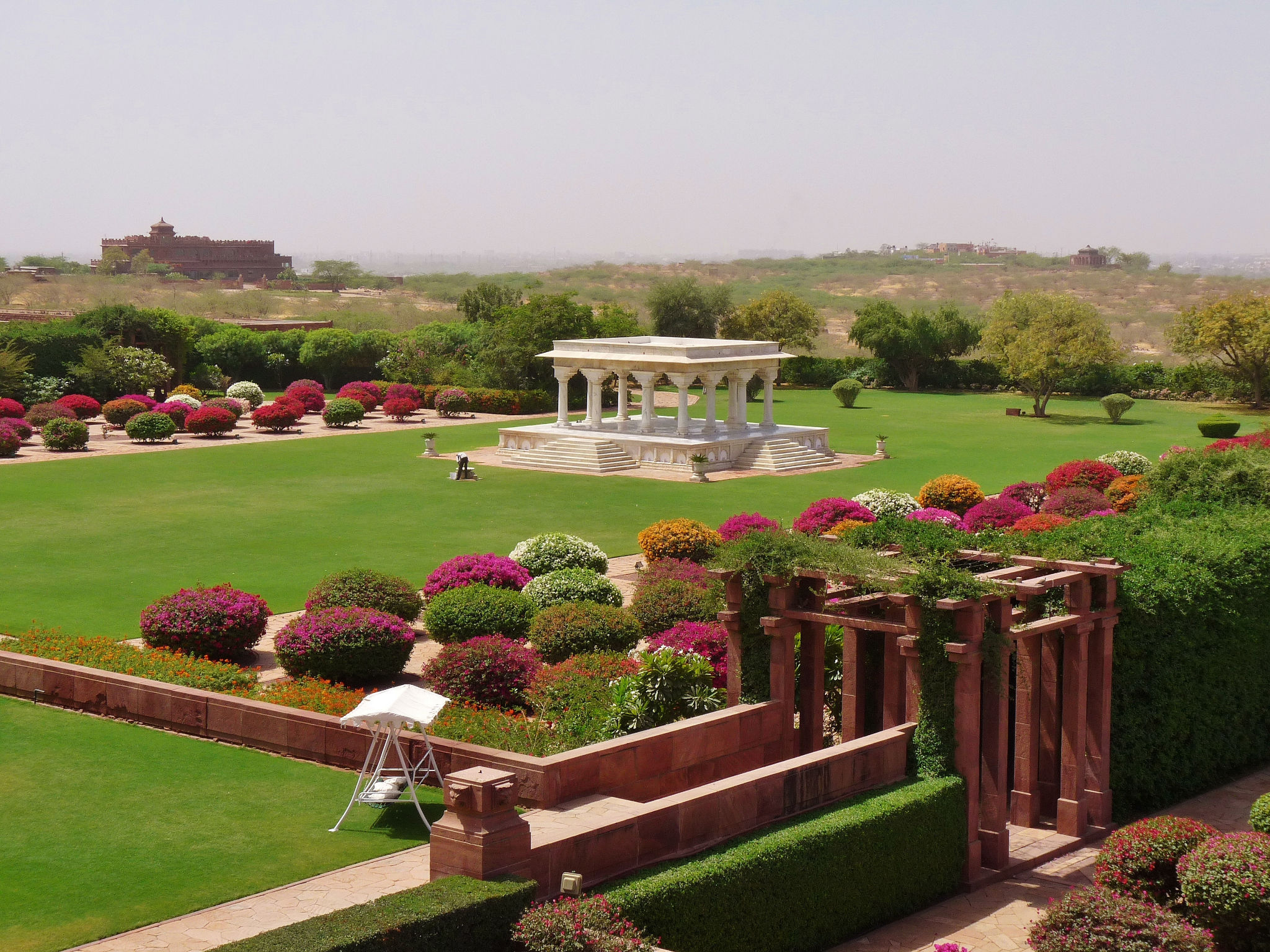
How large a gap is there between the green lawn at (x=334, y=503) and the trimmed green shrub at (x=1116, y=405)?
1178 mm

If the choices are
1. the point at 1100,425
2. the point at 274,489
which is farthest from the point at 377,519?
the point at 1100,425

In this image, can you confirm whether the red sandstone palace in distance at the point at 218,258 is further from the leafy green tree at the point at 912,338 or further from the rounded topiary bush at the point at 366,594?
the rounded topiary bush at the point at 366,594

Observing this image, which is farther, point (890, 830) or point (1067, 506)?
point (1067, 506)

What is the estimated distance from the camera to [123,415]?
51500 mm

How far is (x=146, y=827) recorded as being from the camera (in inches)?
503

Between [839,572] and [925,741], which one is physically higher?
[839,572]

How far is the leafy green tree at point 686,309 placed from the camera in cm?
7644

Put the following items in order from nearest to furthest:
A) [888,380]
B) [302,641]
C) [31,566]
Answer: [302,641], [31,566], [888,380]

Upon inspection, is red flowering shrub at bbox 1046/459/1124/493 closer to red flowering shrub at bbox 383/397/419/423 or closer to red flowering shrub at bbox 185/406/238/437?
red flowering shrub at bbox 185/406/238/437

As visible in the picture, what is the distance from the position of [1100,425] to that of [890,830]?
150 feet

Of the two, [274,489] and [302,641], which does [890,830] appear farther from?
[274,489]

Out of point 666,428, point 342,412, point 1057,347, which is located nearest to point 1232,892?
point 666,428

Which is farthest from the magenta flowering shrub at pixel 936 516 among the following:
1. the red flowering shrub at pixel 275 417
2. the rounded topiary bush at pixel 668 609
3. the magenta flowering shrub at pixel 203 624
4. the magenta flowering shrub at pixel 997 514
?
the red flowering shrub at pixel 275 417

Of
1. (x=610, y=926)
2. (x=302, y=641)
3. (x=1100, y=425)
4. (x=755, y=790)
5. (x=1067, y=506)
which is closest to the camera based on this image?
(x=610, y=926)
